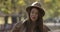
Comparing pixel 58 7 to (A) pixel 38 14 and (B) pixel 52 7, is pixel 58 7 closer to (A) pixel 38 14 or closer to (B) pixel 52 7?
(B) pixel 52 7

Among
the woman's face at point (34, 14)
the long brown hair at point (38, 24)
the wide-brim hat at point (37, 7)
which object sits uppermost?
the wide-brim hat at point (37, 7)

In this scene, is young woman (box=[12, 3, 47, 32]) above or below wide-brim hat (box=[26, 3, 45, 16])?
below

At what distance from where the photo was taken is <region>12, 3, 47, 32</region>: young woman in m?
3.38

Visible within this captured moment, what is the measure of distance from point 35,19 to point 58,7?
12.2 m

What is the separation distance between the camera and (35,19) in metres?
3.41

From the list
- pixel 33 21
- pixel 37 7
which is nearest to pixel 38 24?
pixel 33 21

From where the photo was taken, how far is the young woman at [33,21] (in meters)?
3.38

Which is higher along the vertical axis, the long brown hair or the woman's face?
the woman's face

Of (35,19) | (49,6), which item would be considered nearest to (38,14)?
(35,19)

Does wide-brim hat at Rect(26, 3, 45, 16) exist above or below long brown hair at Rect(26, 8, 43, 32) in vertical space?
above

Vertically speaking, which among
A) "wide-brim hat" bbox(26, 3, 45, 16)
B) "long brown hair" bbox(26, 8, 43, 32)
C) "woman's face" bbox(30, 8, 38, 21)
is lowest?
"long brown hair" bbox(26, 8, 43, 32)

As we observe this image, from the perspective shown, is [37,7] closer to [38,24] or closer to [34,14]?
[34,14]

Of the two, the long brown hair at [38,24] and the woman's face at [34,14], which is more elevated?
the woman's face at [34,14]

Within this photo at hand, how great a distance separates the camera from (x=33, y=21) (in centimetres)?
344
